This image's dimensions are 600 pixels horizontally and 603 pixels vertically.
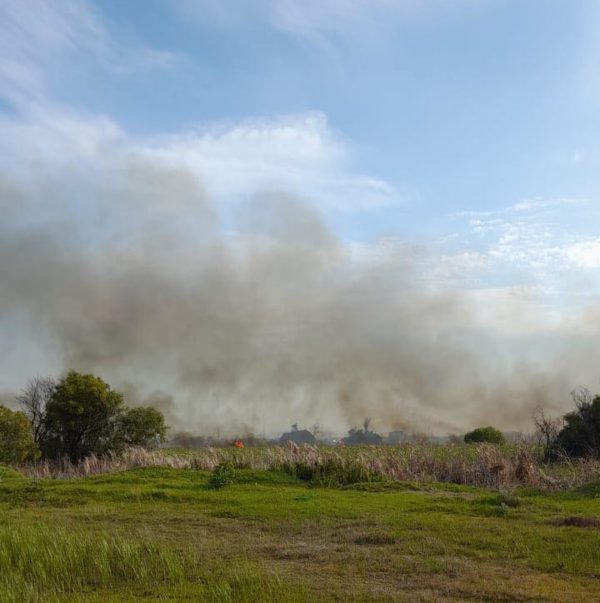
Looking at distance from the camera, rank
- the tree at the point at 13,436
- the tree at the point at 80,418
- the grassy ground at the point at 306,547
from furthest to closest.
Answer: the tree at the point at 80,418 → the tree at the point at 13,436 → the grassy ground at the point at 306,547

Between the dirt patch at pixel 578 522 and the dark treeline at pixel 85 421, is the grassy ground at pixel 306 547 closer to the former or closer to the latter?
the dirt patch at pixel 578 522

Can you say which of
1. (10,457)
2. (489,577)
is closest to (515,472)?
(489,577)

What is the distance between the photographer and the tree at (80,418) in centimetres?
3338

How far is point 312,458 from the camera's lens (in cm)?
2408

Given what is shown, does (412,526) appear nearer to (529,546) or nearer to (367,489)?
(529,546)

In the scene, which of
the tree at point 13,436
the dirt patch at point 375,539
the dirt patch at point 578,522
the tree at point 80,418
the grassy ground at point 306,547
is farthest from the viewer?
the tree at point 80,418

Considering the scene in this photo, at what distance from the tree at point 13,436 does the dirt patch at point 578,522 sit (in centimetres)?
2397

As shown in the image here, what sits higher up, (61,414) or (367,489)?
(61,414)

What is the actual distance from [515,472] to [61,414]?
21464mm

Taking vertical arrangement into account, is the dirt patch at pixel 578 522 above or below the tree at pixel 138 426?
below

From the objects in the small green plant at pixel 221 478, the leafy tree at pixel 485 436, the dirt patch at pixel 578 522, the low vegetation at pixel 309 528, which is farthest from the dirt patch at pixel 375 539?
the leafy tree at pixel 485 436

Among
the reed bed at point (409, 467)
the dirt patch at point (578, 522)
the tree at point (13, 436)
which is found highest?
the tree at point (13, 436)

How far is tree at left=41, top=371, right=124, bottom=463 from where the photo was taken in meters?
33.4

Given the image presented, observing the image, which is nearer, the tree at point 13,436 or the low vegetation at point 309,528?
the low vegetation at point 309,528
